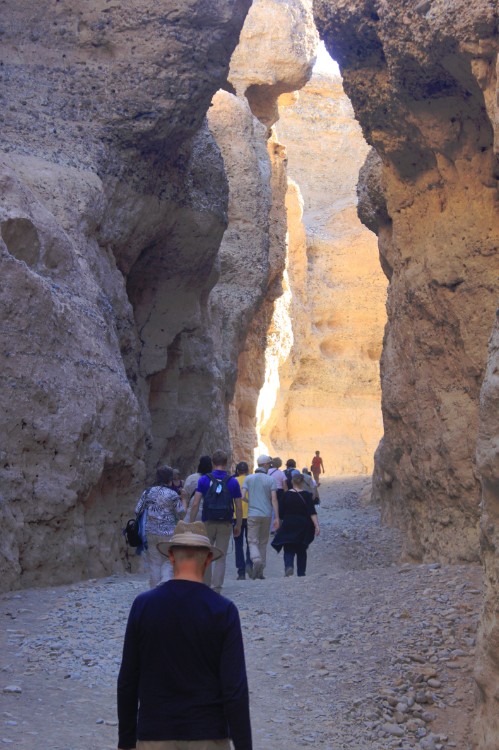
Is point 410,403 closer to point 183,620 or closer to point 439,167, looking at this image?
point 439,167

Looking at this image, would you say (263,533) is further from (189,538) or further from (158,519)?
(189,538)

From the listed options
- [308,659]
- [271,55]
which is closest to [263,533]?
[308,659]

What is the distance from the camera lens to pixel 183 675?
331cm

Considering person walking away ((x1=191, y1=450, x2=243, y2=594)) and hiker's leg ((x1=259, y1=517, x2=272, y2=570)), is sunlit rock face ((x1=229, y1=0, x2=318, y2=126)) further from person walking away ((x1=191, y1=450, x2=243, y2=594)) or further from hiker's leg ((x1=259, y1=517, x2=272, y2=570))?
person walking away ((x1=191, y1=450, x2=243, y2=594))

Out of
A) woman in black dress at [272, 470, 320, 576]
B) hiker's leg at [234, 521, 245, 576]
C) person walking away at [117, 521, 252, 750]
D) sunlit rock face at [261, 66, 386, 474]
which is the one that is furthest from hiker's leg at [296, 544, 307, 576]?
sunlit rock face at [261, 66, 386, 474]

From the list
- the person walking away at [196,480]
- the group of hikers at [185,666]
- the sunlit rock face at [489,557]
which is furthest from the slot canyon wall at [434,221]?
the group of hikers at [185,666]

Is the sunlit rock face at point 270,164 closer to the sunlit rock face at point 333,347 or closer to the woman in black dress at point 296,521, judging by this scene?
Result: the sunlit rock face at point 333,347

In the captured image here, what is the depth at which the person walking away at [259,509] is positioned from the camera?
10.4 metres

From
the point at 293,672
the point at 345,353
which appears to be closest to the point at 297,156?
the point at 345,353

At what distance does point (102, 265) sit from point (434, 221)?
14.2ft

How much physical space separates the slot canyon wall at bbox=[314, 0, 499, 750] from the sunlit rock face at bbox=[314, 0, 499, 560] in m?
0.02

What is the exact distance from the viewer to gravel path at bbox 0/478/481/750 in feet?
18.1

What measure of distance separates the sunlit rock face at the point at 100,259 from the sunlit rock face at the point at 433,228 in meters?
3.28

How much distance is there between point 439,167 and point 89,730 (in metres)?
7.29
